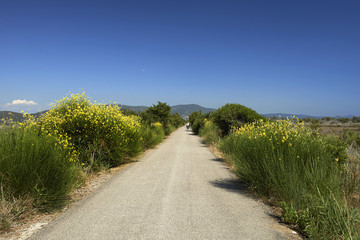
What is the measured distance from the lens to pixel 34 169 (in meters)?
4.38

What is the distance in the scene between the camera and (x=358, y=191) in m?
5.20

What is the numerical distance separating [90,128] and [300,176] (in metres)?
6.95

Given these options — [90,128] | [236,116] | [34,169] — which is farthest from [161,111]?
[34,169]

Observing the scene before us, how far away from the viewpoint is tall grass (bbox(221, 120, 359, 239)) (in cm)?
343

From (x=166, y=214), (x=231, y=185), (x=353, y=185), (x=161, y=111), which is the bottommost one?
(x=231, y=185)

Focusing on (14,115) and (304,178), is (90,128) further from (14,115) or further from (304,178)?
(304,178)

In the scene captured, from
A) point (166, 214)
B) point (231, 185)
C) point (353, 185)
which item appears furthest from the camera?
point (231, 185)

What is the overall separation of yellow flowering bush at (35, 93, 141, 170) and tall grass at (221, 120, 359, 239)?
4887 mm

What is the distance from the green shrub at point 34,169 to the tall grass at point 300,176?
A: 442 centimetres

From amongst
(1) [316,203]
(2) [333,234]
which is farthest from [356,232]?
(1) [316,203]

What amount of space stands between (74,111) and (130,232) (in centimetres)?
601

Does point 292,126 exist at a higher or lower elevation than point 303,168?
higher

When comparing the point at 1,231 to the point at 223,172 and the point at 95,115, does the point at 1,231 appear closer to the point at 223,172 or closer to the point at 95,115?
the point at 95,115

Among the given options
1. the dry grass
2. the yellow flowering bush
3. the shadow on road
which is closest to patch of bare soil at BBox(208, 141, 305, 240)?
the shadow on road
